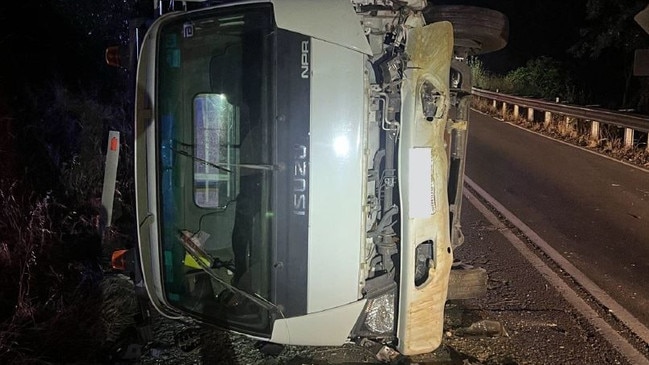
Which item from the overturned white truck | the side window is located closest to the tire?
the overturned white truck

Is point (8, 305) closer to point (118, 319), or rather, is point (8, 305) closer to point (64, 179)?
point (118, 319)

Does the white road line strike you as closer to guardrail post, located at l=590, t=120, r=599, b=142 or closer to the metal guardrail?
the metal guardrail

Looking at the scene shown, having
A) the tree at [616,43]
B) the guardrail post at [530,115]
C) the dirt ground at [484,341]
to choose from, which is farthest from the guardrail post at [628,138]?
the dirt ground at [484,341]

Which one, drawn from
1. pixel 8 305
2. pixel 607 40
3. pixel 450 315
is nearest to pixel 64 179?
pixel 8 305

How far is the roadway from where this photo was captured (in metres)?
5.73

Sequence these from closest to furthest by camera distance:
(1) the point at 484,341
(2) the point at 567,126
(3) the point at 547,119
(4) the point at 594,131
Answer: (1) the point at 484,341, (4) the point at 594,131, (2) the point at 567,126, (3) the point at 547,119

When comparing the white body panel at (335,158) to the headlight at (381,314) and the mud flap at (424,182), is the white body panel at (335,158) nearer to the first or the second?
the mud flap at (424,182)

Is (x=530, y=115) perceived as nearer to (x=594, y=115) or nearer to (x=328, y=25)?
(x=594, y=115)

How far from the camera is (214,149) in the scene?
3424mm

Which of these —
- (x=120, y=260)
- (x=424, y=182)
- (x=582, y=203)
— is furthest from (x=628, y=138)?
(x=120, y=260)

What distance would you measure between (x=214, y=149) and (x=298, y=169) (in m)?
0.59

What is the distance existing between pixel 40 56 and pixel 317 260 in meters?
8.27

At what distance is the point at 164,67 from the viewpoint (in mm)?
3424

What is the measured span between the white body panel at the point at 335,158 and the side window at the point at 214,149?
0.53 m
